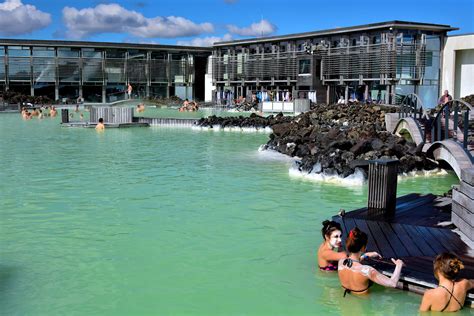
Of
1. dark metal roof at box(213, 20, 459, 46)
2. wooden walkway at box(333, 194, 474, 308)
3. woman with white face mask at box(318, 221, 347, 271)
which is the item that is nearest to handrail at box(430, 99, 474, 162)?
wooden walkway at box(333, 194, 474, 308)

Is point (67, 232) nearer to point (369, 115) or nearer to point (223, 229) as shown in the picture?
point (223, 229)

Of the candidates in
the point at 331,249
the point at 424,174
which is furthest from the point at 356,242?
the point at 424,174

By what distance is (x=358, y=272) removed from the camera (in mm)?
6402

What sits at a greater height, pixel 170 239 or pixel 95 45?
pixel 95 45

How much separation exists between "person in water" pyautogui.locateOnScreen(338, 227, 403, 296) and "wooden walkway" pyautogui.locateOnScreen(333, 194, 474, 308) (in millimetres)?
174

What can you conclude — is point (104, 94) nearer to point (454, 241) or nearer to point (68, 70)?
point (68, 70)

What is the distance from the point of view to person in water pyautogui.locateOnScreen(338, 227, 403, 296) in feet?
20.8

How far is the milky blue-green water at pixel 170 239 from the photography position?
6.54 metres

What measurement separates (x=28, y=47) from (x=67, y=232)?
55.7 m

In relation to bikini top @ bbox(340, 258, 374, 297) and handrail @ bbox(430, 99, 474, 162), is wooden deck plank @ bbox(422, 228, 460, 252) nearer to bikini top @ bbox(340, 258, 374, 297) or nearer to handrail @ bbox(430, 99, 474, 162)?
bikini top @ bbox(340, 258, 374, 297)

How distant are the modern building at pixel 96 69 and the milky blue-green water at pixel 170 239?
4617 cm

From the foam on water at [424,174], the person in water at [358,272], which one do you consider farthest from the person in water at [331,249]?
the foam on water at [424,174]

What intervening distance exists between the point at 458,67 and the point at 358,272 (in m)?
41.5

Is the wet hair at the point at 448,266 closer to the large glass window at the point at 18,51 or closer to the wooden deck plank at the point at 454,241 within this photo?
the wooden deck plank at the point at 454,241
